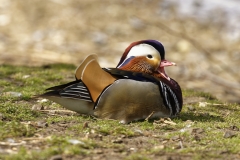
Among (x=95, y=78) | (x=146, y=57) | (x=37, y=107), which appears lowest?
(x=37, y=107)

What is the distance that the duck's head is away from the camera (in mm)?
5449

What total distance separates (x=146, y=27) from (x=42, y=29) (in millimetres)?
2631

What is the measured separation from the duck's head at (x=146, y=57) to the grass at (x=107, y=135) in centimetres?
58

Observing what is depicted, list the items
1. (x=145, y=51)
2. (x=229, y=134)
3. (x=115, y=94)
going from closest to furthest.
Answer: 1. (x=229, y=134)
2. (x=115, y=94)
3. (x=145, y=51)

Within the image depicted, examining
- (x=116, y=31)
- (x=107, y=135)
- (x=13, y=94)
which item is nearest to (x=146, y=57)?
(x=107, y=135)

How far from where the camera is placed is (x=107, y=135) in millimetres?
4594

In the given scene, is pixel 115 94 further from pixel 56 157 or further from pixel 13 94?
pixel 13 94

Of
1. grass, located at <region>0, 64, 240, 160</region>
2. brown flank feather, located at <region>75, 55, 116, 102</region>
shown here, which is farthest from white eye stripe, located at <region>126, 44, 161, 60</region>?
grass, located at <region>0, 64, 240, 160</region>

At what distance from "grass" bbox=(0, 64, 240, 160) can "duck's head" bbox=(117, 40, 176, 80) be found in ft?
1.91

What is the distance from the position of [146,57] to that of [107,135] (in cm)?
119

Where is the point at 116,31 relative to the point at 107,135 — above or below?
above

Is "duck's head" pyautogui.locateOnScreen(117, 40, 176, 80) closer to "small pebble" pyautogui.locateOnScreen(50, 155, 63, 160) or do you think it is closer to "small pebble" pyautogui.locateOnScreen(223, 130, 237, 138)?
"small pebble" pyautogui.locateOnScreen(223, 130, 237, 138)

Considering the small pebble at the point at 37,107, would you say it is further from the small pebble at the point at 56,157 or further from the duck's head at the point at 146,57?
the small pebble at the point at 56,157

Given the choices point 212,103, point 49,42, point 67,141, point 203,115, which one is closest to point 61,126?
point 67,141
